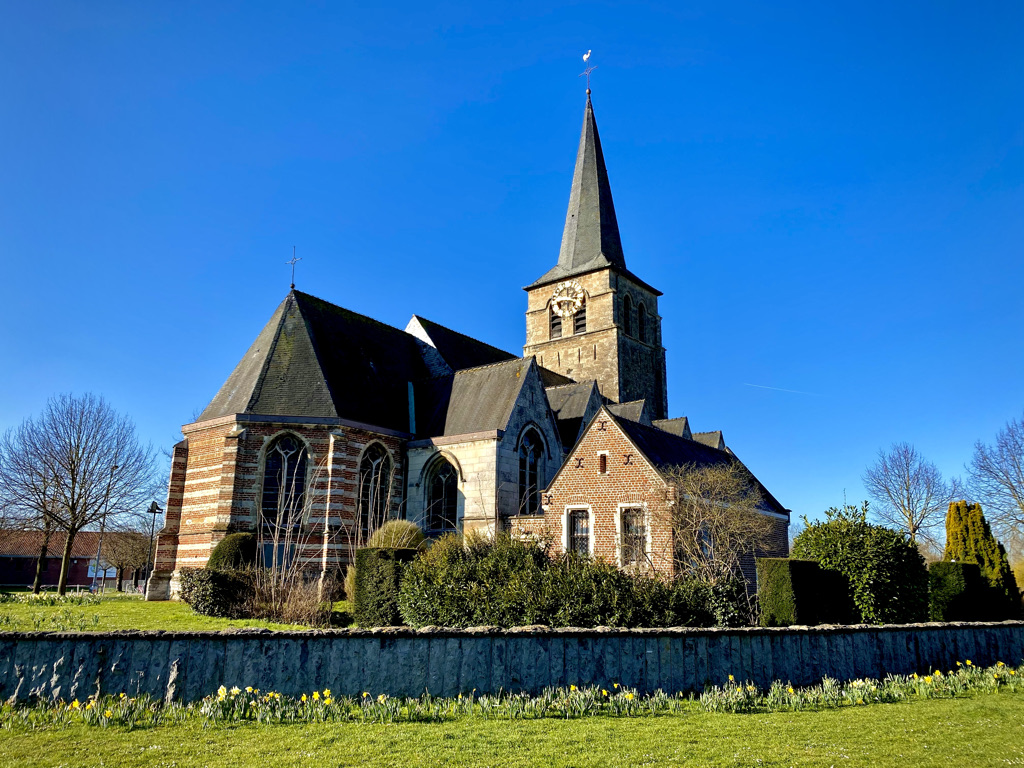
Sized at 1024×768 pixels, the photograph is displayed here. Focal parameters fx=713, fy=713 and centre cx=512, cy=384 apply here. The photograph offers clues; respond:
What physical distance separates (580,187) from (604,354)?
10.8 m

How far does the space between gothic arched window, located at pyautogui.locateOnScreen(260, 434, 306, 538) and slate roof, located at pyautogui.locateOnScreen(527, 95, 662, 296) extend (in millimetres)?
22769

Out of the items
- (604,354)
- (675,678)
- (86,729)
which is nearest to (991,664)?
(675,678)

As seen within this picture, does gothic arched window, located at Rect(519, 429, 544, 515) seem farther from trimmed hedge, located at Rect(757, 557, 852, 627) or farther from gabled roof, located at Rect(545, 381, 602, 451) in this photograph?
trimmed hedge, located at Rect(757, 557, 852, 627)

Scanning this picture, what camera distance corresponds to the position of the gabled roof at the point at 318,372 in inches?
871

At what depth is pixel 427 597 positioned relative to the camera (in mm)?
12812

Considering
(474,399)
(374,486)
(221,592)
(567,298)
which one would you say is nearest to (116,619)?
(221,592)

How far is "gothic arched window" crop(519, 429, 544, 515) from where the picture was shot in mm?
23734

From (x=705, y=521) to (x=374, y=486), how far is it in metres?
11.6

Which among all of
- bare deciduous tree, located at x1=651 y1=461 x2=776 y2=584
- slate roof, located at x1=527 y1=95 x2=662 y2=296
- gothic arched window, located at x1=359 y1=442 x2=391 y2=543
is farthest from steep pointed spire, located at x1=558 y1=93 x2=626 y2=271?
bare deciduous tree, located at x1=651 y1=461 x2=776 y2=584

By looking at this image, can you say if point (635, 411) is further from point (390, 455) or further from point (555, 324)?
point (555, 324)

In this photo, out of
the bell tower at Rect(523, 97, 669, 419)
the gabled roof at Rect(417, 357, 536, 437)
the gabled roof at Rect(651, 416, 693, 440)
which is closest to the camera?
the gabled roof at Rect(417, 357, 536, 437)

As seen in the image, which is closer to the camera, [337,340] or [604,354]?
[337,340]

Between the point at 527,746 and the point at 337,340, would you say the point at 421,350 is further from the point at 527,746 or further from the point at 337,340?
the point at 527,746

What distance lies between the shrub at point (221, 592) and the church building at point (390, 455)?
4.75ft
